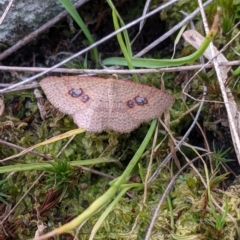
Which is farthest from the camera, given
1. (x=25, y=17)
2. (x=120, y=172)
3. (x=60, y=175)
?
(x=25, y=17)

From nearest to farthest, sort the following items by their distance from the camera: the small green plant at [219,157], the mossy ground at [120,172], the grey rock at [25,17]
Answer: the mossy ground at [120,172] → the small green plant at [219,157] → the grey rock at [25,17]

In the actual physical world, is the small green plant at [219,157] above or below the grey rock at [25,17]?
below

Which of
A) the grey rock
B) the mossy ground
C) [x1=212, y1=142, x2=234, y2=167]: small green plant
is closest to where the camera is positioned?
the mossy ground

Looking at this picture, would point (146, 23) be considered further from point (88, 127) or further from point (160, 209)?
point (160, 209)

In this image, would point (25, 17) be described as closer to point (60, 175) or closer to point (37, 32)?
point (37, 32)

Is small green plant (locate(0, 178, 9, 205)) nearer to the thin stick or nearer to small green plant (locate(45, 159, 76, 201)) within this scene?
small green plant (locate(45, 159, 76, 201))

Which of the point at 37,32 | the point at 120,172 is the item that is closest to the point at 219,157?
the point at 120,172

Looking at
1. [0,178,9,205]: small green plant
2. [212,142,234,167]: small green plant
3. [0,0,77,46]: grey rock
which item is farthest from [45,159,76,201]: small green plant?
[0,0,77,46]: grey rock

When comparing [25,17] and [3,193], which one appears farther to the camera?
[25,17]

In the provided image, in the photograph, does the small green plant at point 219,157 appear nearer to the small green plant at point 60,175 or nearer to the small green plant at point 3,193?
the small green plant at point 60,175

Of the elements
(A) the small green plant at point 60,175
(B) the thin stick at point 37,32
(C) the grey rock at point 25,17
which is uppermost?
(C) the grey rock at point 25,17

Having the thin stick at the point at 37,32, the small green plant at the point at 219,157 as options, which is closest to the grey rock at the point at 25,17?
the thin stick at the point at 37,32
